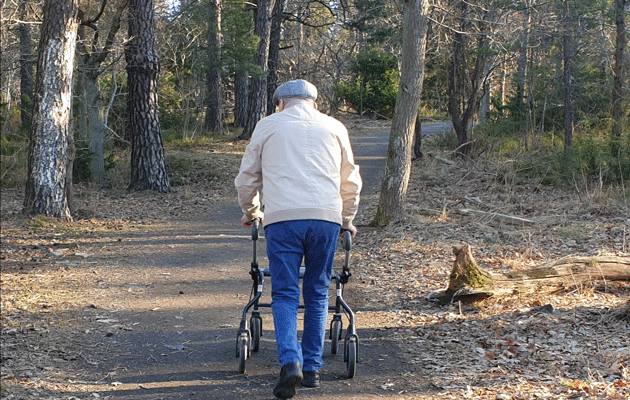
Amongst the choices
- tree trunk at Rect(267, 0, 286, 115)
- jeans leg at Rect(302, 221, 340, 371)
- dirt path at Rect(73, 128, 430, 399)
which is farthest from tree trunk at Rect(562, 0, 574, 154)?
jeans leg at Rect(302, 221, 340, 371)

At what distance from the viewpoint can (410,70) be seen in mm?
10367

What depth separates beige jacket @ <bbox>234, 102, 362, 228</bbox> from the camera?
4219 mm

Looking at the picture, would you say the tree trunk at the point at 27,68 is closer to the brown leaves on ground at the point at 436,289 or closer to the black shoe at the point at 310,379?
the brown leaves on ground at the point at 436,289

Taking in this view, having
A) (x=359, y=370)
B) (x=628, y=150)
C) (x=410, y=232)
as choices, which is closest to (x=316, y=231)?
(x=359, y=370)

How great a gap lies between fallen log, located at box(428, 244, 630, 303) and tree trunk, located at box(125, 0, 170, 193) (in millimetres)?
9303

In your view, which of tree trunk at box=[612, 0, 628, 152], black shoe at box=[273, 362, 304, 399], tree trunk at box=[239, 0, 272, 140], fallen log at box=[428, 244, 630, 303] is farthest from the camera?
tree trunk at box=[239, 0, 272, 140]

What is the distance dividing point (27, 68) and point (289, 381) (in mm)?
21348

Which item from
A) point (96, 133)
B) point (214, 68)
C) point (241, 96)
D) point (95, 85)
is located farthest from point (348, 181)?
point (241, 96)

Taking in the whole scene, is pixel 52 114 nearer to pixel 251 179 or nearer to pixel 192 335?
pixel 192 335

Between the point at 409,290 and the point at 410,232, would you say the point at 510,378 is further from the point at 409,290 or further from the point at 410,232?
the point at 410,232

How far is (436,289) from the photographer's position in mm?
7570

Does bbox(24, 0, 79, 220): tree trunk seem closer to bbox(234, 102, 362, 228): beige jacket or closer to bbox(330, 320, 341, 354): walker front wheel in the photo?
bbox(330, 320, 341, 354): walker front wheel

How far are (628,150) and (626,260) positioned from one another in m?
8.46

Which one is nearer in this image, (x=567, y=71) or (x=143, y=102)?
(x=143, y=102)
